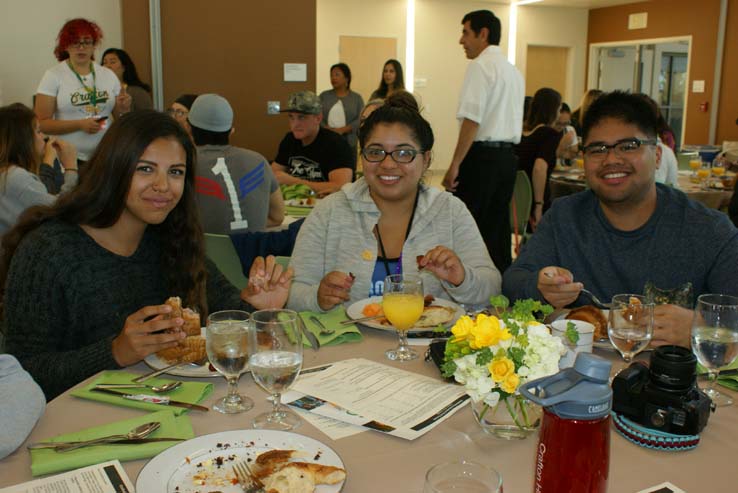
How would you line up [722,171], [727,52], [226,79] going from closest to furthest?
[722,171] < [226,79] < [727,52]

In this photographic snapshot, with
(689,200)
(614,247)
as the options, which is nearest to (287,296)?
(614,247)

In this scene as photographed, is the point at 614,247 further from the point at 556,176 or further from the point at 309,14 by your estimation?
the point at 309,14

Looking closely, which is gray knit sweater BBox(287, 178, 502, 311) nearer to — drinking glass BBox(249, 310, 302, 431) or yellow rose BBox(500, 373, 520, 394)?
drinking glass BBox(249, 310, 302, 431)

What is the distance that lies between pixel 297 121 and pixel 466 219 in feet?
8.00

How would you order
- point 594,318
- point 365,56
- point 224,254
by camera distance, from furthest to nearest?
point 365,56
point 224,254
point 594,318

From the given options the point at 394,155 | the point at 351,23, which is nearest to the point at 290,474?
the point at 394,155

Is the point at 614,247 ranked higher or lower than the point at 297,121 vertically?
lower

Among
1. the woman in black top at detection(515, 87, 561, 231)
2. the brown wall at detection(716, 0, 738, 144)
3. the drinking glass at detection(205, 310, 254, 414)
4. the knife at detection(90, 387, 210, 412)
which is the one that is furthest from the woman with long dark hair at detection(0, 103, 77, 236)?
the brown wall at detection(716, 0, 738, 144)

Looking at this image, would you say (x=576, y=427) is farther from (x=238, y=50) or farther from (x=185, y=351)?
(x=238, y=50)

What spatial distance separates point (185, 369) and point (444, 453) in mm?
683

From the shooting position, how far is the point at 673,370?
1.16 m

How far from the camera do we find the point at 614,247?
2113mm

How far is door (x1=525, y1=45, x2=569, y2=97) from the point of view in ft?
43.5

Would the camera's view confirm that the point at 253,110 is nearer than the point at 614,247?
No
